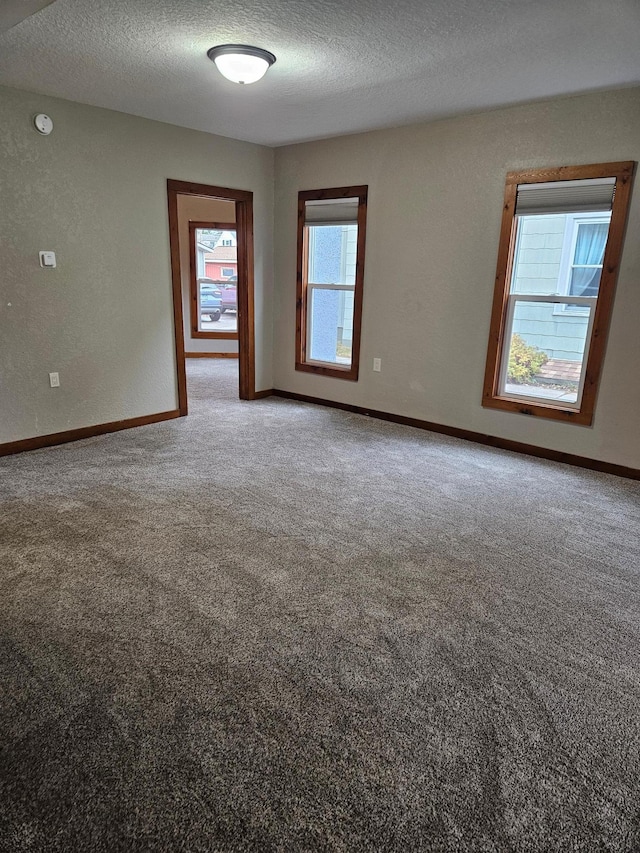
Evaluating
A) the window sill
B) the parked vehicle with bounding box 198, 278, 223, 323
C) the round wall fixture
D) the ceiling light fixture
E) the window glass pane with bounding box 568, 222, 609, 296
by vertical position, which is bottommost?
the window sill

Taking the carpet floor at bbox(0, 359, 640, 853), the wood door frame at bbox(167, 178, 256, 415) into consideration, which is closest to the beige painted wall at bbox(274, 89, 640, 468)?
the wood door frame at bbox(167, 178, 256, 415)

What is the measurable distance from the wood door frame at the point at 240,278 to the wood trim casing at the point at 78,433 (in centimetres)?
25

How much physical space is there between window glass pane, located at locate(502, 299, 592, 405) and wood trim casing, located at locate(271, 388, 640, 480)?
1.32 ft

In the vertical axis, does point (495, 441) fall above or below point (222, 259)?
below

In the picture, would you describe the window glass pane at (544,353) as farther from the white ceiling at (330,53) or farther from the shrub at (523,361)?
the white ceiling at (330,53)

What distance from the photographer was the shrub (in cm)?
423

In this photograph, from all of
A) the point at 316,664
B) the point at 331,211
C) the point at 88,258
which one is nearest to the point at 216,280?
the point at 331,211

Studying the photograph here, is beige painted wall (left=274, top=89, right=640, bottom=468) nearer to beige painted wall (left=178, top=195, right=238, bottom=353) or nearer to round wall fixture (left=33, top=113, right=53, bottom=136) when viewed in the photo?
round wall fixture (left=33, top=113, right=53, bottom=136)

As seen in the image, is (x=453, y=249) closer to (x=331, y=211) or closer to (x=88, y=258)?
(x=331, y=211)

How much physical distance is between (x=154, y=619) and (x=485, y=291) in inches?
136

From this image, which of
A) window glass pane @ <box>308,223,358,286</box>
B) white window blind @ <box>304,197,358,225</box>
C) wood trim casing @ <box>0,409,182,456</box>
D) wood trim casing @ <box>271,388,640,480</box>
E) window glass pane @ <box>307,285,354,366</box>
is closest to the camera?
wood trim casing @ <box>271,388,640,480</box>

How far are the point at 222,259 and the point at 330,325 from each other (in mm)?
3413

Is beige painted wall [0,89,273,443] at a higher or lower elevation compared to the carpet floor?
higher

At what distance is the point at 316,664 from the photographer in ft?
6.37
